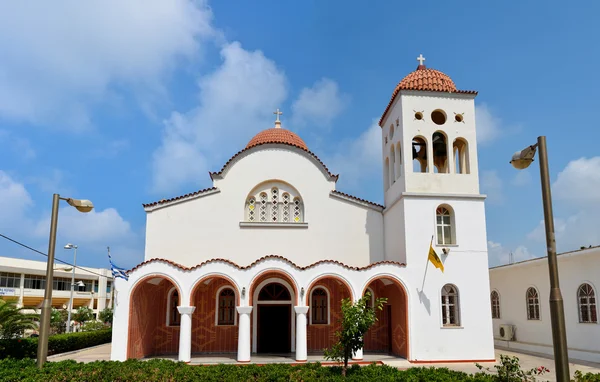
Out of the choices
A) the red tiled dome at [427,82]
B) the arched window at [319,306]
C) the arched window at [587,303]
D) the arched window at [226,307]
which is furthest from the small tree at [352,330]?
the red tiled dome at [427,82]

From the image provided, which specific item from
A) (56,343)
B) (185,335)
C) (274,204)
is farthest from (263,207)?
(56,343)

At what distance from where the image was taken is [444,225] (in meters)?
17.8

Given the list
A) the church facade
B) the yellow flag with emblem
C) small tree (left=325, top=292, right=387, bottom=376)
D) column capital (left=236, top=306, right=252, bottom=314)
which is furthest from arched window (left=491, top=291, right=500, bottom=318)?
small tree (left=325, top=292, right=387, bottom=376)

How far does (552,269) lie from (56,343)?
21092mm

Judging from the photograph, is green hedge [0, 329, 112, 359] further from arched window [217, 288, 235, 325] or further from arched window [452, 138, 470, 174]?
arched window [452, 138, 470, 174]

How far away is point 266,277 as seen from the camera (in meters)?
18.7

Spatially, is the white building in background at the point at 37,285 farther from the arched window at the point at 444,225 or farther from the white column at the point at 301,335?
the arched window at the point at 444,225

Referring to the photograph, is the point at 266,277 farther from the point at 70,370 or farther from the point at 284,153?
the point at 70,370

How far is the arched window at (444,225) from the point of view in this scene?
1766 cm

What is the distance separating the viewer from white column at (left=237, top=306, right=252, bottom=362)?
16266 mm

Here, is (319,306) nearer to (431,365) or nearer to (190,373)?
(431,365)

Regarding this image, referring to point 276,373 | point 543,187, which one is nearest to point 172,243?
point 276,373

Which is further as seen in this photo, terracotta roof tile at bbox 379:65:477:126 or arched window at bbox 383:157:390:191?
arched window at bbox 383:157:390:191

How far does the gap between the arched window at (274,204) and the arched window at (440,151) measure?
6.03 metres
